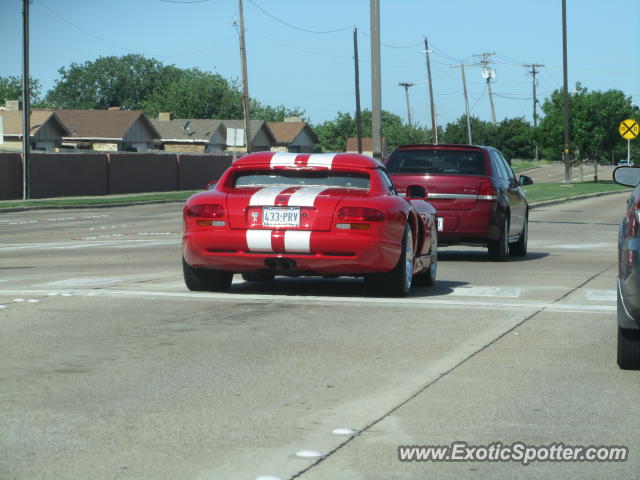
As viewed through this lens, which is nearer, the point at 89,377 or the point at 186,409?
the point at 186,409

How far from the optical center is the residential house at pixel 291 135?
11181 centimetres

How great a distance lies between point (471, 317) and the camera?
997cm

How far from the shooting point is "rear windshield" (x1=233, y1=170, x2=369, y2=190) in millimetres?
11438

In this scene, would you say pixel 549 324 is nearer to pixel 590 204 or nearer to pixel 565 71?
pixel 590 204

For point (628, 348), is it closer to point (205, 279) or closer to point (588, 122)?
point (205, 279)

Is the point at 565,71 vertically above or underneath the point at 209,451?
above

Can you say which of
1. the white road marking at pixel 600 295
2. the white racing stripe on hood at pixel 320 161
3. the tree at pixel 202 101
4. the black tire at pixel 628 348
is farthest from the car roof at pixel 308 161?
the tree at pixel 202 101

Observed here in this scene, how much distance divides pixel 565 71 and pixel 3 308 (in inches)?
2196

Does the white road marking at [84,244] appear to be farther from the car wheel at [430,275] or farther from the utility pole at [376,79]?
the utility pole at [376,79]

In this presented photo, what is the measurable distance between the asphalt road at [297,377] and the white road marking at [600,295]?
0.04 metres

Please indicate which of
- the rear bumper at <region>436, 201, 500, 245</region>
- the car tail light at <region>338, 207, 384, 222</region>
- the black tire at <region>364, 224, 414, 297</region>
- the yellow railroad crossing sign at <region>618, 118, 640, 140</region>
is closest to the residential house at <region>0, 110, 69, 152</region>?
the yellow railroad crossing sign at <region>618, 118, 640, 140</region>

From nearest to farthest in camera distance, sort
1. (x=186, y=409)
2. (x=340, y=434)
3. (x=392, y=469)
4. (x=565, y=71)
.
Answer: (x=392, y=469), (x=340, y=434), (x=186, y=409), (x=565, y=71)

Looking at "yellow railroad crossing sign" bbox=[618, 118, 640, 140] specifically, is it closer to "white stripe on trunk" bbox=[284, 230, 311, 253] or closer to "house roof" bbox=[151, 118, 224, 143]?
"house roof" bbox=[151, 118, 224, 143]

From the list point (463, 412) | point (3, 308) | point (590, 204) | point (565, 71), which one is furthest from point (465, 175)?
point (565, 71)
